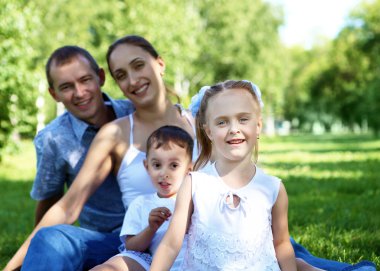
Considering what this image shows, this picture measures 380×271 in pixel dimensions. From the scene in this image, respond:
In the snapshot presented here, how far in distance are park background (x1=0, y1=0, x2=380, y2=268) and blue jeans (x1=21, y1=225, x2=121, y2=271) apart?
3.95 ft

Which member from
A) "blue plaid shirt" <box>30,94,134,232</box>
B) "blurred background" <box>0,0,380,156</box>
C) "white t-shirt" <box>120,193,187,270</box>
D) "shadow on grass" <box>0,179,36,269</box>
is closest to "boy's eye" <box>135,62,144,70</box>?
"blue plaid shirt" <box>30,94,134,232</box>

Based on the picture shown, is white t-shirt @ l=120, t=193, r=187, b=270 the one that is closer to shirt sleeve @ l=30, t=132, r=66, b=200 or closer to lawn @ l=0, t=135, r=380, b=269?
lawn @ l=0, t=135, r=380, b=269

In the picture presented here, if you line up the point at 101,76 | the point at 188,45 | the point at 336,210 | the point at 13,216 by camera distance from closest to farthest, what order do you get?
the point at 101,76
the point at 336,210
the point at 13,216
the point at 188,45

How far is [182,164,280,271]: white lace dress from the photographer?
9.66ft

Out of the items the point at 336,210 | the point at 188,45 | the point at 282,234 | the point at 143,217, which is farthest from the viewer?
the point at 188,45

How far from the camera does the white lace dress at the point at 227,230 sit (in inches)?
116

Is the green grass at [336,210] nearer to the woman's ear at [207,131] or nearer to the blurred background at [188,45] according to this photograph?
the woman's ear at [207,131]

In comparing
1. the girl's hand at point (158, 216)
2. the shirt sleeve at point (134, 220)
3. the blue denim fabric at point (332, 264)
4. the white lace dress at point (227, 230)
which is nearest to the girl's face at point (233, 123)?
the white lace dress at point (227, 230)

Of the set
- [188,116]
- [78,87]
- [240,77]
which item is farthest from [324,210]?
[240,77]

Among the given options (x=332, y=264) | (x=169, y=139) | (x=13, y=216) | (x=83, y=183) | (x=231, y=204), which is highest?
(x=169, y=139)

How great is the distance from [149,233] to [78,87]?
144cm

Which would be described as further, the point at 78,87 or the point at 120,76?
the point at 78,87

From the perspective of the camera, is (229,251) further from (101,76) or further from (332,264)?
(101,76)

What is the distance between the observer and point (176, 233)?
2924 mm
